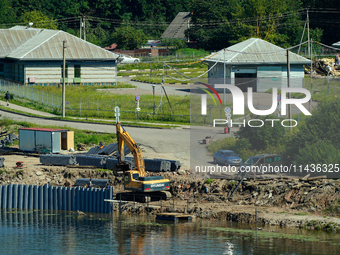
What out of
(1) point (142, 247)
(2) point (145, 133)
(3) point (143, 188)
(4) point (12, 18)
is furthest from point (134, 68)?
(1) point (142, 247)

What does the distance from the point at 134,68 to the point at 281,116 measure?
72.9m

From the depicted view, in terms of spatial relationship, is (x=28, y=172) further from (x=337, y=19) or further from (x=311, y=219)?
(x=337, y=19)

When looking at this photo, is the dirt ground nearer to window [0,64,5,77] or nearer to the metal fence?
the metal fence

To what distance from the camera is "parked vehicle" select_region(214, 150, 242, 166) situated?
143 ft

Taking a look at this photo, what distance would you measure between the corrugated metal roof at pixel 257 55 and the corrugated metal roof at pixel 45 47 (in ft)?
64.6

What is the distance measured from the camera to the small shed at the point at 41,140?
52812 millimetres

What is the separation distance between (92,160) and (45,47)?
43.7m

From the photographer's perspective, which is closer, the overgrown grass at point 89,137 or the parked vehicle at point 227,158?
the parked vehicle at point 227,158

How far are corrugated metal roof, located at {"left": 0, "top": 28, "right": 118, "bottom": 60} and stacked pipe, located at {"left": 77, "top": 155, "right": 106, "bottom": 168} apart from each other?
39.4m

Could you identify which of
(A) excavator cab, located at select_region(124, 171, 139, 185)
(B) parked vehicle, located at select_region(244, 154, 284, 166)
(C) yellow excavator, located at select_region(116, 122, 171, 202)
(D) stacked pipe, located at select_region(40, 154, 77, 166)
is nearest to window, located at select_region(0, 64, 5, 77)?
(D) stacked pipe, located at select_region(40, 154, 77, 166)

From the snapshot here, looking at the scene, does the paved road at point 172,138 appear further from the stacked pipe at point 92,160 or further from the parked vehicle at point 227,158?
the stacked pipe at point 92,160

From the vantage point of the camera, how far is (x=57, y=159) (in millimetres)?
48938

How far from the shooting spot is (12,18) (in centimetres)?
14662

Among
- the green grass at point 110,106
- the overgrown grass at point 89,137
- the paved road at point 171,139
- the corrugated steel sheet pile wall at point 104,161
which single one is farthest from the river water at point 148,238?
the green grass at point 110,106
